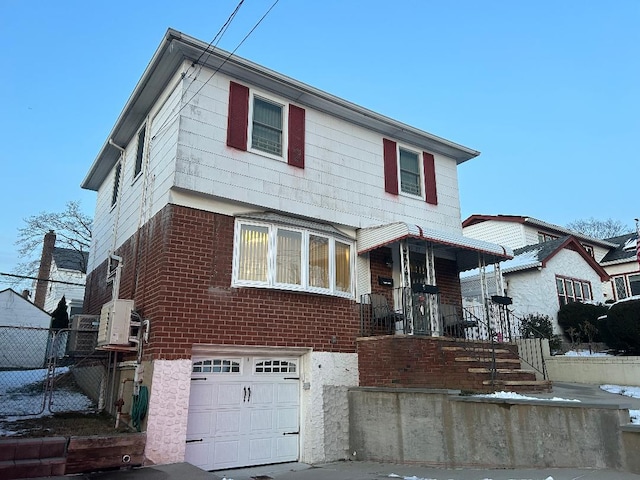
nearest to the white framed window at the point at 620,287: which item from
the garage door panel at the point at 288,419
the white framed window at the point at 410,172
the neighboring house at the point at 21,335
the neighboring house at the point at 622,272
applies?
the neighboring house at the point at 622,272

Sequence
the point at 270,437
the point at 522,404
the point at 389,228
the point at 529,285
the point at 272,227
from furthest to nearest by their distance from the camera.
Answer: the point at 529,285
the point at 389,228
the point at 272,227
the point at 270,437
the point at 522,404

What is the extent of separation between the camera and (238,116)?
386 inches

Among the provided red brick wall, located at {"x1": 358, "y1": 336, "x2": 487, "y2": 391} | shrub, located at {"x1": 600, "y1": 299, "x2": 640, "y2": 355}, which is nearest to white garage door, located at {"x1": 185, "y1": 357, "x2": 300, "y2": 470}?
red brick wall, located at {"x1": 358, "y1": 336, "x2": 487, "y2": 391}

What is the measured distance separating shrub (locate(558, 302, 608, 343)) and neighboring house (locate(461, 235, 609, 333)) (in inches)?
13.2

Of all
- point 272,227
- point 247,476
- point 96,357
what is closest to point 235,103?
point 272,227

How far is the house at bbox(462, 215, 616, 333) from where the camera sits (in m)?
20.8

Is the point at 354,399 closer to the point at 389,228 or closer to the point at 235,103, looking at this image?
the point at 389,228

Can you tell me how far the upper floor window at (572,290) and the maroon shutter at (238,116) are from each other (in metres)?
17.8

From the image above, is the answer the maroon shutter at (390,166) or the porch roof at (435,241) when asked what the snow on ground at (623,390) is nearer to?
the porch roof at (435,241)

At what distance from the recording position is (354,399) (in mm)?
9695

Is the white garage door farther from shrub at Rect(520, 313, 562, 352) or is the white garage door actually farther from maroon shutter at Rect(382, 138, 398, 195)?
shrub at Rect(520, 313, 562, 352)

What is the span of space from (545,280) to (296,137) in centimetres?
1553

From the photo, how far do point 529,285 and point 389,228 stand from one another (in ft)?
44.4

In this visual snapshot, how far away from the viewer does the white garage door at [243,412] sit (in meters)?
8.43
